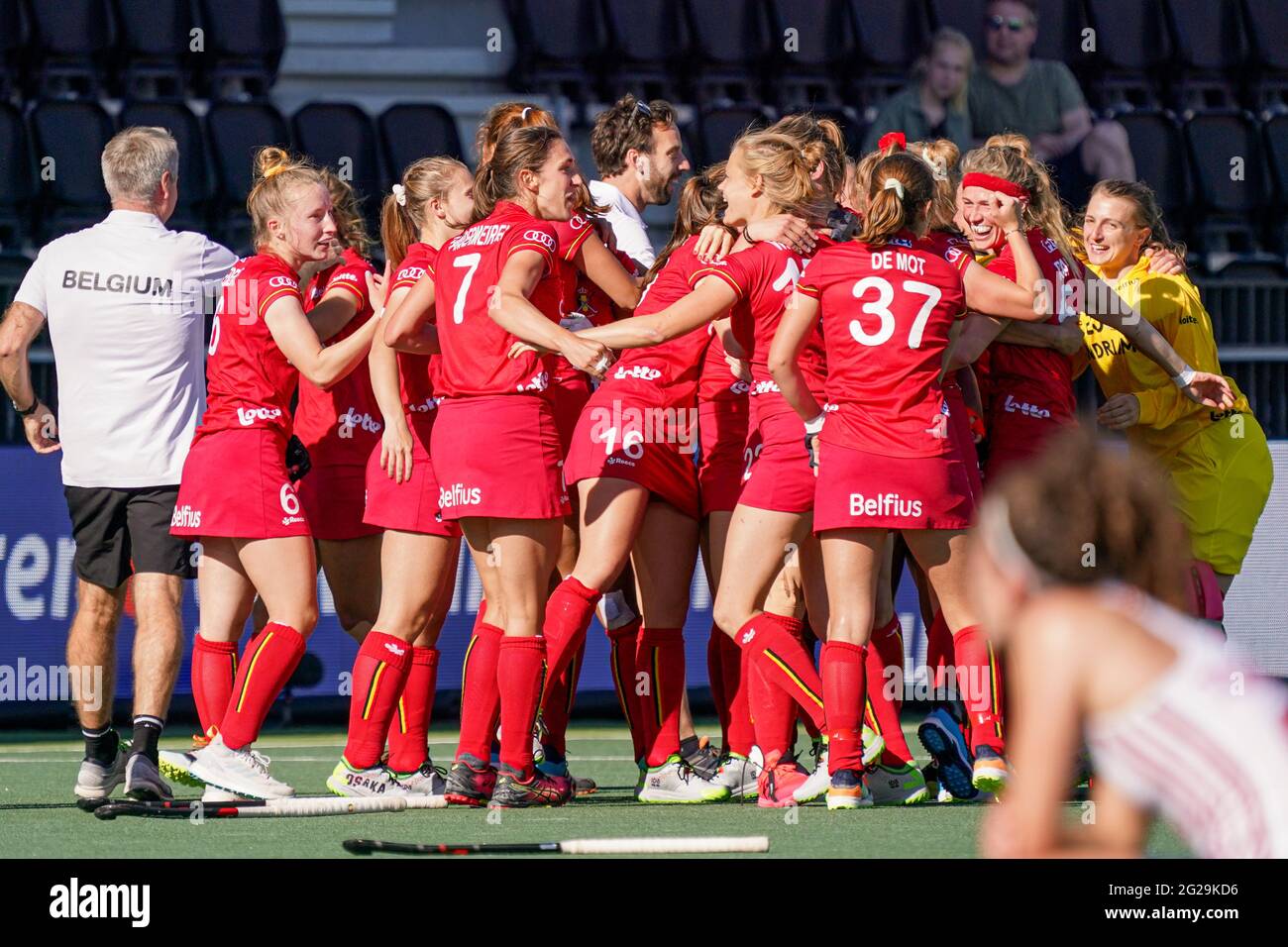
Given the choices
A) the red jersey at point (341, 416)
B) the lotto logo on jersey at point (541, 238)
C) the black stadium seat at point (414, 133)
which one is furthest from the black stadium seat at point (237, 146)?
the lotto logo on jersey at point (541, 238)

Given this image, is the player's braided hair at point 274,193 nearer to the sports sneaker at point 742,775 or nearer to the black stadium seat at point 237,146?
the sports sneaker at point 742,775

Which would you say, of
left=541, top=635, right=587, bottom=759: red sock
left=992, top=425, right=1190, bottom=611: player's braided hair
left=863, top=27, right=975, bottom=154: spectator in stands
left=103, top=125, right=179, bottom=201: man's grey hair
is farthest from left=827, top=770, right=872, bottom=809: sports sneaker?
left=863, top=27, right=975, bottom=154: spectator in stands

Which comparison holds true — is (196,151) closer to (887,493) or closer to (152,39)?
(152,39)

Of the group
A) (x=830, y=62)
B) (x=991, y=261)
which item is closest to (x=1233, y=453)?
(x=991, y=261)

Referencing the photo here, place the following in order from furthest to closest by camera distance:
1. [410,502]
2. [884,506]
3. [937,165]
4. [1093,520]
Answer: [937,165], [410,502], [884,506], [1093,520]

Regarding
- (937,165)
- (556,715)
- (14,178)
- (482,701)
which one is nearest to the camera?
(482,701)

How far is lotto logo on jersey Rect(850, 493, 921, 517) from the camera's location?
18.7 ft

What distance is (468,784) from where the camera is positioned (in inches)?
241

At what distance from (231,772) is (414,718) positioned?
2.30ft

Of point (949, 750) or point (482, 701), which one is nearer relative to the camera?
point (482, 701)

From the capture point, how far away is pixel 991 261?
21.8 feet

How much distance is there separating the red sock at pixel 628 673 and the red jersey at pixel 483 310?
3.43ft

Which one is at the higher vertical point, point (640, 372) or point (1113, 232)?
point (1113, 232)

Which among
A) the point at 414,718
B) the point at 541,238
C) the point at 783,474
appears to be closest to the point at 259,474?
the point at 414,718
